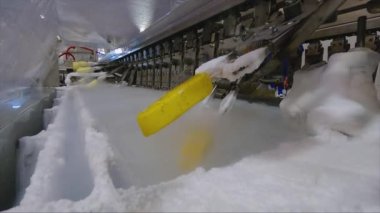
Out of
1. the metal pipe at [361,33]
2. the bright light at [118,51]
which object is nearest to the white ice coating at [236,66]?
the metal pipe at [361,33]

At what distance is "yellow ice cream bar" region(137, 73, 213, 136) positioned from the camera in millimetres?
456

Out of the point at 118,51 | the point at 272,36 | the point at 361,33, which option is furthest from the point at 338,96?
the point at 118,51

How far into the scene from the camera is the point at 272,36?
2.04 feet

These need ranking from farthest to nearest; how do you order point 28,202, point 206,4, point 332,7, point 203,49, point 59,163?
point 203,49, point 206,4, point 332,7, point 59,163, point 28,202

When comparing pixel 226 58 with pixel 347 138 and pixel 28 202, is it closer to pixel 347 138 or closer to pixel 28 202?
pixel 347 138

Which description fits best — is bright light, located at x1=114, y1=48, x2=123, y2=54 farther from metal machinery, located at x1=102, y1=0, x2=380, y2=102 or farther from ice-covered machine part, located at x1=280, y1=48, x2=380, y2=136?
ice-covered machine part, located at x1=280, y1=48, x2=380, y2=136

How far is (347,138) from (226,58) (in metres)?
0.29

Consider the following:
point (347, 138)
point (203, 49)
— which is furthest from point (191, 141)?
point (203, 49)

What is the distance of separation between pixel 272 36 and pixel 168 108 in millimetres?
322

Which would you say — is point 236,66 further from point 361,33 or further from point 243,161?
point 361,33

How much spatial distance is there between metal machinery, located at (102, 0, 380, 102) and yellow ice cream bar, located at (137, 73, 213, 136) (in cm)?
17

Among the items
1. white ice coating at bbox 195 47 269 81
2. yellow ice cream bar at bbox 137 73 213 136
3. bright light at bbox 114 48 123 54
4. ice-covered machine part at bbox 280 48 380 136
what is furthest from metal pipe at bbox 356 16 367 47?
bright light at bbox 114 48 123 54

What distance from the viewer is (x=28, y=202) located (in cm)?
29

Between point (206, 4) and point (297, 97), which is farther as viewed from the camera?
point (206, 4)
